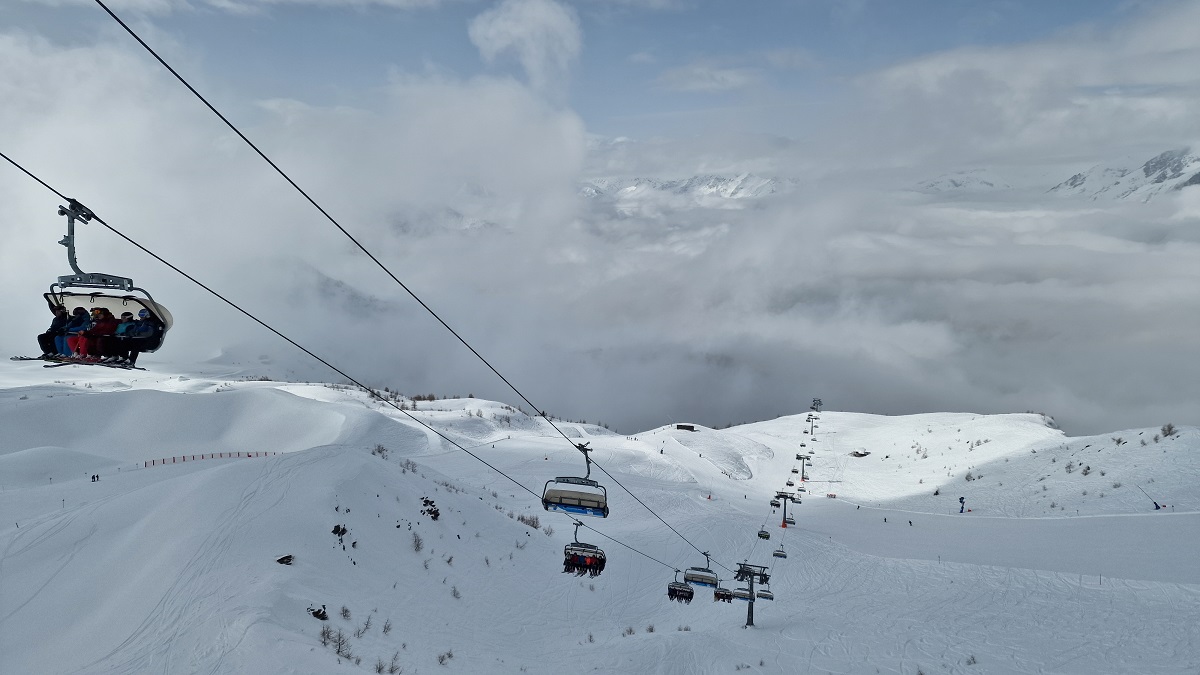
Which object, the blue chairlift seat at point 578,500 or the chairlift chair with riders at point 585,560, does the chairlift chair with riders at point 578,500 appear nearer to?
the blue chairlift seat at point 578,500

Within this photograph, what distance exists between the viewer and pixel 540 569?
2539 cm

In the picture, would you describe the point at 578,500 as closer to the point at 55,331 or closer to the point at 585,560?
the point at 585,560

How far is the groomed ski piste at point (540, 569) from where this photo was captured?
49.6ft

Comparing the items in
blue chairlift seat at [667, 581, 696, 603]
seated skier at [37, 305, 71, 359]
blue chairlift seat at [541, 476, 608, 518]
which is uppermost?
seated skier at [37, 305, 71, 359]

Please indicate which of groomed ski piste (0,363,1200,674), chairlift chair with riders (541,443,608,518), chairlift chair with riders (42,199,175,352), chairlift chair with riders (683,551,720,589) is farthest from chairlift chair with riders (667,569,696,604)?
chairlift chair with riders (42,199,175,352)

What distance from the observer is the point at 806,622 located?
21469 millimetres

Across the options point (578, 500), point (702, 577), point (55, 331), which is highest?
point (55, 331)

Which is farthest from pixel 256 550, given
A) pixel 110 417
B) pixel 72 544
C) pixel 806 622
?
pixel 110 417

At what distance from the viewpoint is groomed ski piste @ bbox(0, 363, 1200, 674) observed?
15.1m

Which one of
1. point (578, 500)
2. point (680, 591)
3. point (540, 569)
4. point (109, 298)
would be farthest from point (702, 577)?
point (109, 298)

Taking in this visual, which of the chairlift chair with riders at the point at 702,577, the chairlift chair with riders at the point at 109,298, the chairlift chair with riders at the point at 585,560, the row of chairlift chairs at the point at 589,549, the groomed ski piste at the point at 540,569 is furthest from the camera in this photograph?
the chairlift chair with riders at the point at 702,577

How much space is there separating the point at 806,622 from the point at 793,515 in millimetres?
19579

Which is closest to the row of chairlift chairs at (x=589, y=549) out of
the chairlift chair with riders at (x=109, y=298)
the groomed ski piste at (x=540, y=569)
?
the groomed ski piste at (x=540, y=569)

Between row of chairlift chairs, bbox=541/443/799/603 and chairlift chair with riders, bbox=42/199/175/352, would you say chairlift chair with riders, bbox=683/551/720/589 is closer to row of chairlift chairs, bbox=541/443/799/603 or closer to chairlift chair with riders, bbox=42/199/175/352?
row of chairlift chairs, bbox=541/443/799/603
